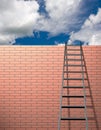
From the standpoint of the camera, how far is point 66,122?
20.6 feet

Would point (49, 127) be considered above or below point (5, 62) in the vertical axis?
below

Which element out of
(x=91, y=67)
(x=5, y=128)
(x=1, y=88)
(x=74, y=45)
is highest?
(x=74, y=45)

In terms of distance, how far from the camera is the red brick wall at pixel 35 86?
20.6 ft

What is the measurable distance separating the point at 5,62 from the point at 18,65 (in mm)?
304

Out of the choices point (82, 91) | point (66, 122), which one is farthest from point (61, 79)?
point (66, 122)

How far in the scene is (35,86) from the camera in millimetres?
6391

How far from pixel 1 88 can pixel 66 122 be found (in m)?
1.65

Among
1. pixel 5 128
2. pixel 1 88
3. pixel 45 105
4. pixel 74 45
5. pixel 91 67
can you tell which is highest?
pixel 74 45

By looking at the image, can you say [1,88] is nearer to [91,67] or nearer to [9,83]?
[9,83]

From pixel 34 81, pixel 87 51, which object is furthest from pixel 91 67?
pixel 34 81

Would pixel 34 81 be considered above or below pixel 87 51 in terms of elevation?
below

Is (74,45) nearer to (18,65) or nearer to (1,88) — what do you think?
(18,65)

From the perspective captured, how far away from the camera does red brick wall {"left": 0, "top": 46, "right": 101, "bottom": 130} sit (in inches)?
247

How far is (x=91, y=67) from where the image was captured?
641 centimetres
